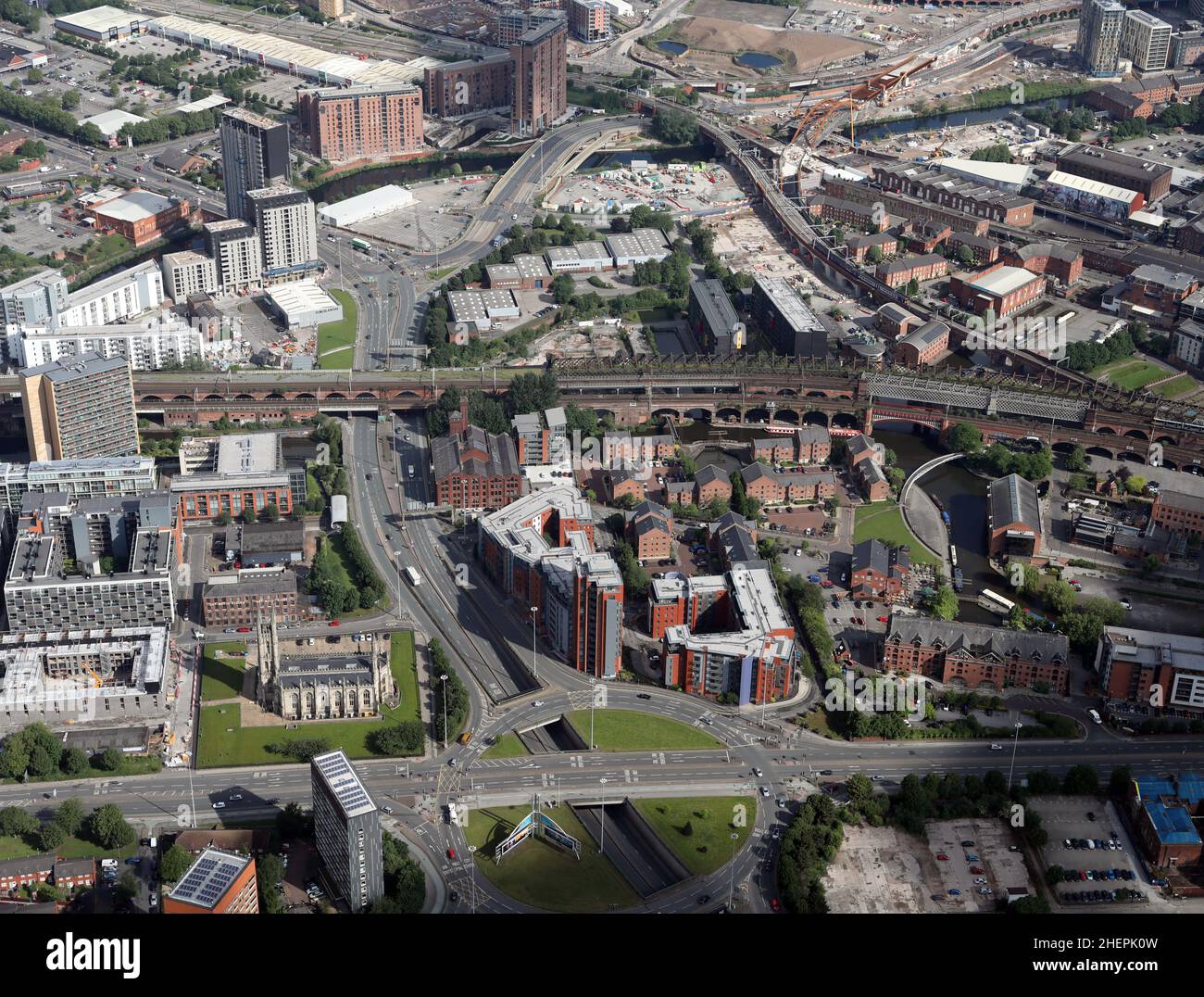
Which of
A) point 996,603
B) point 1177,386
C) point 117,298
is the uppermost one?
point 117,298

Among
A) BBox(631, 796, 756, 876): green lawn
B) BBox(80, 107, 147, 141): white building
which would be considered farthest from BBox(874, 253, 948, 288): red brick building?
BBox(80, 107, 147, 141): white building

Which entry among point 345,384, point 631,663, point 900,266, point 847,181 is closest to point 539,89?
point 847,181

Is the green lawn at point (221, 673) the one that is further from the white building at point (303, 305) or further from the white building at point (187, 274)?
the white building at point (187, 274)

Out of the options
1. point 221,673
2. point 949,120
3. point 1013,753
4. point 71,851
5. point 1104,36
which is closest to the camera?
point 71,851

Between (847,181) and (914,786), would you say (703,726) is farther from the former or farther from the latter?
(847,181)

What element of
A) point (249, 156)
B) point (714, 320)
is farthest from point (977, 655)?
point (249, 156)

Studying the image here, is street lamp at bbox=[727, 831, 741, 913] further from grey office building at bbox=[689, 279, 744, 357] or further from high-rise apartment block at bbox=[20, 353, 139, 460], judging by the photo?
grey office building at bbox=[689, 279, 744, 357]

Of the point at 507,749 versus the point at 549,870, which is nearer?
the point at 549,870

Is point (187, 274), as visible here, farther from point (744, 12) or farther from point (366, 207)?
point (744, 12)
